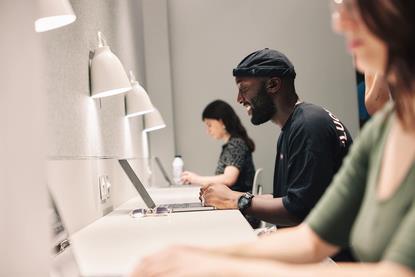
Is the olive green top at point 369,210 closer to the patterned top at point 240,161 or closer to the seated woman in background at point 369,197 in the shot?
the seated woman in background at point 369,197

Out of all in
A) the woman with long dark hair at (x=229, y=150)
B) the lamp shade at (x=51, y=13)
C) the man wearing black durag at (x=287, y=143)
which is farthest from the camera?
the woman with long dark hair at (x=229, y=150)

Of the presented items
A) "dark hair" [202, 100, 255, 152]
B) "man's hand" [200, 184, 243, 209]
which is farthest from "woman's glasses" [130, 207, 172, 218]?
"dark hair" [202, 100, 255, 152]

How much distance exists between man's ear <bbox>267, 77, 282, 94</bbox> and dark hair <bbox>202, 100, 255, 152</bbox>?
1.31 m

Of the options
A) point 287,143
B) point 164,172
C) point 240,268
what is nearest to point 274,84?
point 287,143

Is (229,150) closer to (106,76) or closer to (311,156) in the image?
(106,76)

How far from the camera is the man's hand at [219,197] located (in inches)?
65.3

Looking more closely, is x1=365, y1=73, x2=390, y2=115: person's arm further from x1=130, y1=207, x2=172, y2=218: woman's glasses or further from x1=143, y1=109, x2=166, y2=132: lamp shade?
x1=143, y1=109, x2=166, y2=132: lamp shade

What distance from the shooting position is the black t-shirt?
1.38 metres

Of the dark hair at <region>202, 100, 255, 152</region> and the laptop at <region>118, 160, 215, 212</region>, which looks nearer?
the laptop at <region>118, 160, 215, 212</region>

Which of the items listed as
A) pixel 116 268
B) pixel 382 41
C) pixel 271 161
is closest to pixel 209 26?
pixel 271 161

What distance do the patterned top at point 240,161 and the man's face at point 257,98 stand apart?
1123mm

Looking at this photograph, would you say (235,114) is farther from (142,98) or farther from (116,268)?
(116,268)

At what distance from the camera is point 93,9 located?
76.7 inches

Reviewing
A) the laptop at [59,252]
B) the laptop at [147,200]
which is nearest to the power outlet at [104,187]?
the laptop at [147,200]
